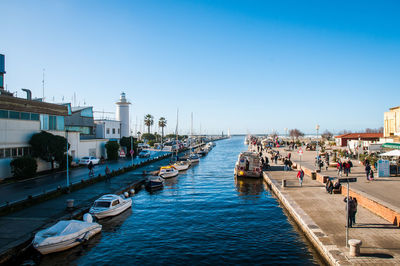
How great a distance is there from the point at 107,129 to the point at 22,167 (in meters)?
34.4

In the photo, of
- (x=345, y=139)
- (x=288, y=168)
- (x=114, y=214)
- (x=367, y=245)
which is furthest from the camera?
(x=345, y=139)

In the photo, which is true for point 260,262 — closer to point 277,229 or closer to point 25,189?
point 277,229

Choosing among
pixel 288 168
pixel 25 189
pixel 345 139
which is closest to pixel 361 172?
pixel 288 168

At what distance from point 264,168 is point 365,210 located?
26.1m

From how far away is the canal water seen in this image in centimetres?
1504

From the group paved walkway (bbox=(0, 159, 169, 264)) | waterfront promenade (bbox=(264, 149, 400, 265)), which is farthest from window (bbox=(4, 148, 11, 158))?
waterfront promenade (bbox=(264, 149, 400, 265))

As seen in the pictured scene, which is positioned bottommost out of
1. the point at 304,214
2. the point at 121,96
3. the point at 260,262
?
the point at 260,262

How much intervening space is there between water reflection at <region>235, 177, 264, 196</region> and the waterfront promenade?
6014 mm

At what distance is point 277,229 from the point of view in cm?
1902

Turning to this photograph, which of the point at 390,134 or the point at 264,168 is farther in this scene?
the point at 390,134

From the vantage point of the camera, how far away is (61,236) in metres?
15.9

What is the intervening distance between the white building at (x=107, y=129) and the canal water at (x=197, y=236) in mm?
39212

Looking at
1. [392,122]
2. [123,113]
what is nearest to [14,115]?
[123,113]

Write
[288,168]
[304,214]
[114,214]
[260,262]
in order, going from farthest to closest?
[288,168] < [114,214] < [304,214] < [260,262]
